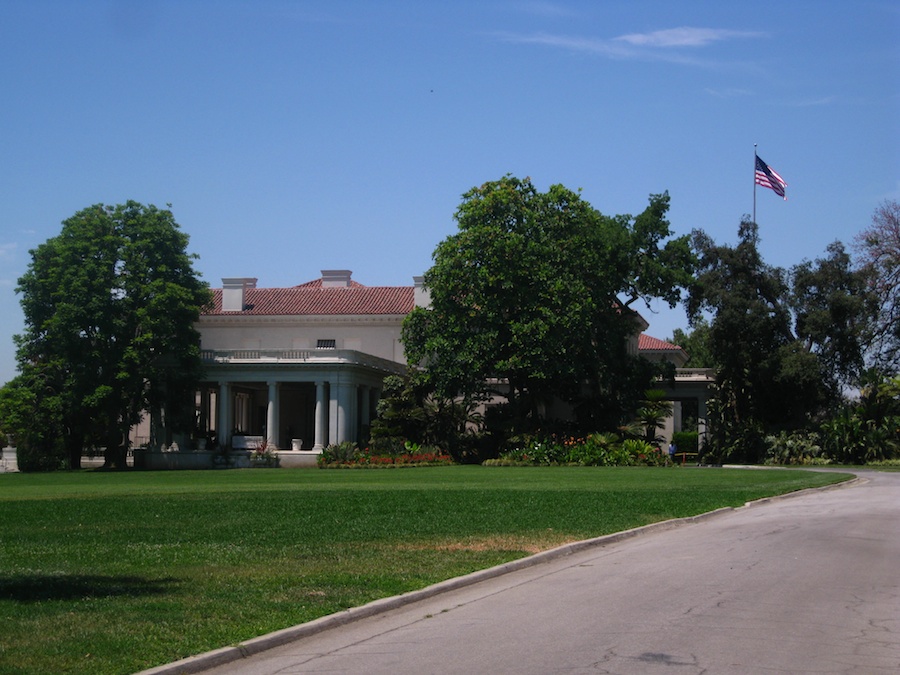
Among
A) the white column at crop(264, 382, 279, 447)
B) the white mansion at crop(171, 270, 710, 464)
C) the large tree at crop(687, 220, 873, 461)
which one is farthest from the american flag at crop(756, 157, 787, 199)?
the white column at crop(264, 382, 279, 447)

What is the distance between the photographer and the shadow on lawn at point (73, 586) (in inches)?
424

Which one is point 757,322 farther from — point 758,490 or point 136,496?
point 136,496

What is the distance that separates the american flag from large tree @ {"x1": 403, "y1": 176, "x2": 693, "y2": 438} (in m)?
8.67

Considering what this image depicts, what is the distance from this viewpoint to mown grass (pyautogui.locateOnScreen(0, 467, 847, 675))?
9023 mm

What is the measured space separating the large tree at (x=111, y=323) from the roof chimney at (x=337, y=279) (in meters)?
18.2

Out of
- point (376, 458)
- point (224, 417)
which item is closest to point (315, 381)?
point (224, 417)

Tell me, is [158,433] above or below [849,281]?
below

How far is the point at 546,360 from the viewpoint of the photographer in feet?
181

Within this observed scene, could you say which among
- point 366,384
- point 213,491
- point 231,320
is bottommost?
point 213,491

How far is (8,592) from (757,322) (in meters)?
55.4

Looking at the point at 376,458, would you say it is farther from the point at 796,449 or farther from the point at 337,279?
the point at 337,279

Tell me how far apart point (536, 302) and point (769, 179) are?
44.9 feet

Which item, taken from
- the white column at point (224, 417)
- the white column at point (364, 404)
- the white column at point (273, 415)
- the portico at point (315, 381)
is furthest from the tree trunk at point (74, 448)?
the white column at point (364, 404)

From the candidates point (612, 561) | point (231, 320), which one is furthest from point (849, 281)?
point (612, 561)
